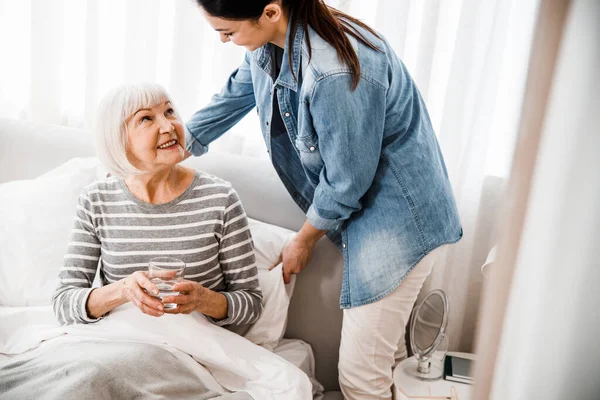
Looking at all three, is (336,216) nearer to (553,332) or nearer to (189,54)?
(553,332)

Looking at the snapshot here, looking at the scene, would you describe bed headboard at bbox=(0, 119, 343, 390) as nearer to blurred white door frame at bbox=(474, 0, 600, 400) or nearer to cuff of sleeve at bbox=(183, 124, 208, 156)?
cuff of sleeve at bbox=(183, 124, 208, 156)

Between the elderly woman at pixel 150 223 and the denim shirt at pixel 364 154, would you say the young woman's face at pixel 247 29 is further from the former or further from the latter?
the elderly woman at pixel 150 223

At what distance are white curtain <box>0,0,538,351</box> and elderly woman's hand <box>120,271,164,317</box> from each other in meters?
0.90

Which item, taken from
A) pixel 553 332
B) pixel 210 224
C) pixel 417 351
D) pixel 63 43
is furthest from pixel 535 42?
pixel 63 43

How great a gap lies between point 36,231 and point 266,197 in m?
0.73

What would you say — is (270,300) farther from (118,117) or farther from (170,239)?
(118,117)

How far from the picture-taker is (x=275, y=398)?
1501 mm

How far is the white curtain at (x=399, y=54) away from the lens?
71.3 inches

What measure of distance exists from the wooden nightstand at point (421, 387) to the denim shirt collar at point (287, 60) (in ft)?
2.74

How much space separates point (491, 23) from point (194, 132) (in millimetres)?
928

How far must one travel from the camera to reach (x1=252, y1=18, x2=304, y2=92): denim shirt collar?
133 cm

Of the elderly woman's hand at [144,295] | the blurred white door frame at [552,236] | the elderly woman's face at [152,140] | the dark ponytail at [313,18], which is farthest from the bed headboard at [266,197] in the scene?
the blurred white door frame at [552,236]

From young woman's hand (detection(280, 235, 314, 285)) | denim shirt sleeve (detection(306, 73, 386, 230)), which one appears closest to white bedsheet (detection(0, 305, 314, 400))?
young woman's hand (detection(280, 235, 314, 285))

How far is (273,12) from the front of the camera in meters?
1.31
